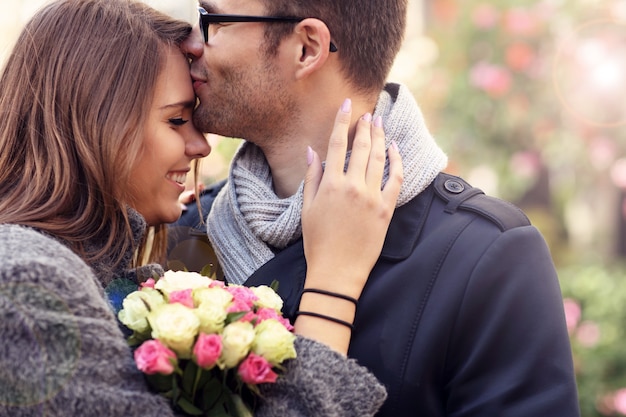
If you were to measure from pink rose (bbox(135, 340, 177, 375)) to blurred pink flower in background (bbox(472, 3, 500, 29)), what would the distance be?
5.10 metres

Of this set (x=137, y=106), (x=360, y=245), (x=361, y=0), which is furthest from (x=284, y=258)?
(x=361, y=0)

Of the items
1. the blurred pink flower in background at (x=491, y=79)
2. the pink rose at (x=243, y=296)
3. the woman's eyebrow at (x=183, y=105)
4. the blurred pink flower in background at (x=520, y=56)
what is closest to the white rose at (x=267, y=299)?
the pink rose at (x=243, y=296)

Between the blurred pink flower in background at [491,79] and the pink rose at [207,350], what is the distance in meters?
4.75

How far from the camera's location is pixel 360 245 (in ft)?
8.19

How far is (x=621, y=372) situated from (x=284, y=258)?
11.2ft

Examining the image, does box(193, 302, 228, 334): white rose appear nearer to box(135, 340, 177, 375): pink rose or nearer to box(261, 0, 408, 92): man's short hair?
box(135, 340, 177, 375): pink rose

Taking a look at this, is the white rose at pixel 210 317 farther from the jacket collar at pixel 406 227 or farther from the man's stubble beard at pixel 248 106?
the man's stubble beard at pixel 248 106

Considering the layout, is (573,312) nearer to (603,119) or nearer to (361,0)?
(603,119)

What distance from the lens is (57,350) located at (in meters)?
2.03

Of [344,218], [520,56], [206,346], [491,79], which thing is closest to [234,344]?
[206,346]

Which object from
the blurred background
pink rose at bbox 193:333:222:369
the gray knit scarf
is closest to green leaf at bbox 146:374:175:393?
pink rose at bbox 193:333:222:369

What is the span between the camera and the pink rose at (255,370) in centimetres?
209

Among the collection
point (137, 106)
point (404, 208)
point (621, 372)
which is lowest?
point (621, 372)

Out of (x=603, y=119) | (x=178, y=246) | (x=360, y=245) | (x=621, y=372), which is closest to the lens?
(x=360, y=245)
